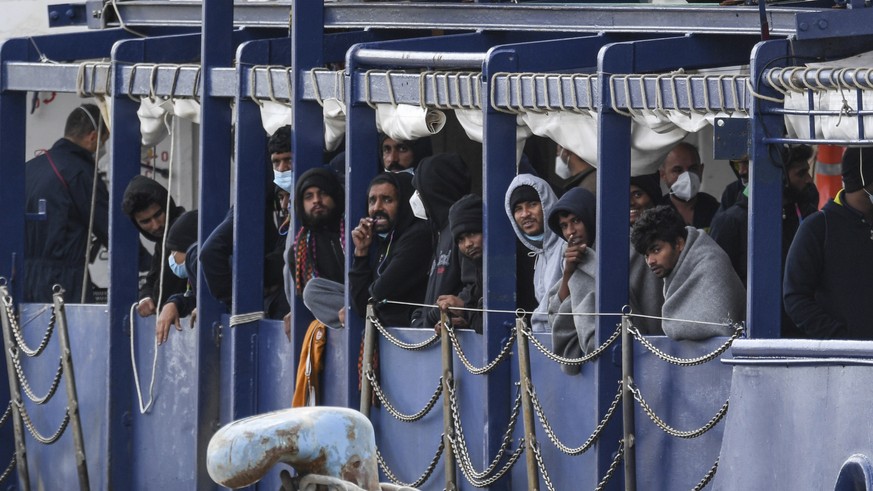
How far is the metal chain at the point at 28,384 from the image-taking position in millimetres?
13047

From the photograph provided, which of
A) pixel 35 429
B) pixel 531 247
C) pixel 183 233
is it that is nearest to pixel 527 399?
pixel 531 247

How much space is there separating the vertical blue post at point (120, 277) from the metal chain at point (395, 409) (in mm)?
2203

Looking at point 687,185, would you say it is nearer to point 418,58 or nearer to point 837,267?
point 418,58

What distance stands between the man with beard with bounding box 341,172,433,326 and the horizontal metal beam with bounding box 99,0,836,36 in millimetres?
1376

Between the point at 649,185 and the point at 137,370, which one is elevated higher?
the point at 649,185

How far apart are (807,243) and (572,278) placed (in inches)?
46.7

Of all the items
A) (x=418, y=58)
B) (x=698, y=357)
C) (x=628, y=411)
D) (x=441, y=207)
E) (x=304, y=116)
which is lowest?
(x=628, y=411)

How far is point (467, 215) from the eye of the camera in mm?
10773

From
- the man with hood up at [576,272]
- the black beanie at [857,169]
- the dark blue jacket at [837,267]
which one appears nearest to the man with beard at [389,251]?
the man with hood up at [576,272]

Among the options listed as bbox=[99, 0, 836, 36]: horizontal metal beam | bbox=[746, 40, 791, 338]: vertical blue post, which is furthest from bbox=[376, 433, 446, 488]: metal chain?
bbox=[99, 0, 836, 36]: horizontal metal beam

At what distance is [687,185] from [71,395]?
4214 millimetres

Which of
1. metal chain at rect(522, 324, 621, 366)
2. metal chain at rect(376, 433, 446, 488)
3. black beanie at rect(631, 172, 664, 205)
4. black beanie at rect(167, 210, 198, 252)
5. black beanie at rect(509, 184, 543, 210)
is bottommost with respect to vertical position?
metal chain at rect(376, 433, 446, 488)

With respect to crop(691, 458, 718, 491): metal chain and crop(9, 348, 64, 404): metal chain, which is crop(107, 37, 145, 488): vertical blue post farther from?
crop(691, 458, 718, 491): metal chain

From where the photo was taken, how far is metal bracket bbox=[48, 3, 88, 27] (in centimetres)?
1500
